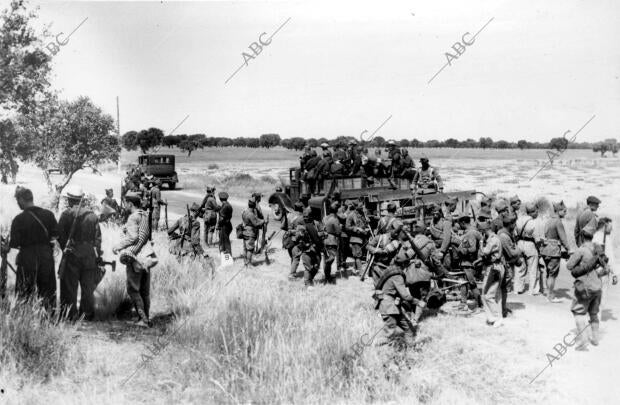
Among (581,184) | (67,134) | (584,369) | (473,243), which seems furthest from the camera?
(581,184)

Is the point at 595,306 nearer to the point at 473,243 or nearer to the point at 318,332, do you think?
the point at 473,243

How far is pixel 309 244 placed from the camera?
949 cm

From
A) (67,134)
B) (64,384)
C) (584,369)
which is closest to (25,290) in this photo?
(64,384)

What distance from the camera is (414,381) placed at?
584 centimetres

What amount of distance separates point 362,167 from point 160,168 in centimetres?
2006

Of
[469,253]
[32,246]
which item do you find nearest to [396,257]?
[469,253]

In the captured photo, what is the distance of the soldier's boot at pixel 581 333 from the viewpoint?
6488 mm

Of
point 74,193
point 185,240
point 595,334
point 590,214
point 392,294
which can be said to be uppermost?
point 74,193

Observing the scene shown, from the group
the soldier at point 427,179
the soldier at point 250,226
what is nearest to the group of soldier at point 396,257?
the soldier at point 250,226

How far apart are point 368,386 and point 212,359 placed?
66.8 inches

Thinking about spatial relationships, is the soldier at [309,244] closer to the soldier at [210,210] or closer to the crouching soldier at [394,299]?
the crouching soldier at [394,299]

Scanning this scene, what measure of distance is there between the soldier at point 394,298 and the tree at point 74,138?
515 inches

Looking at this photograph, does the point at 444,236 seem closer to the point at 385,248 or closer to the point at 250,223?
the point at 385,248

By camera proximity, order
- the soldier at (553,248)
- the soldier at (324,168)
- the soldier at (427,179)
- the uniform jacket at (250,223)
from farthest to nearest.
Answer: the soldier at (324,168)
the soldier at (427,179)
the uniform jacket at (250,223)
the soldier at (553,248)
